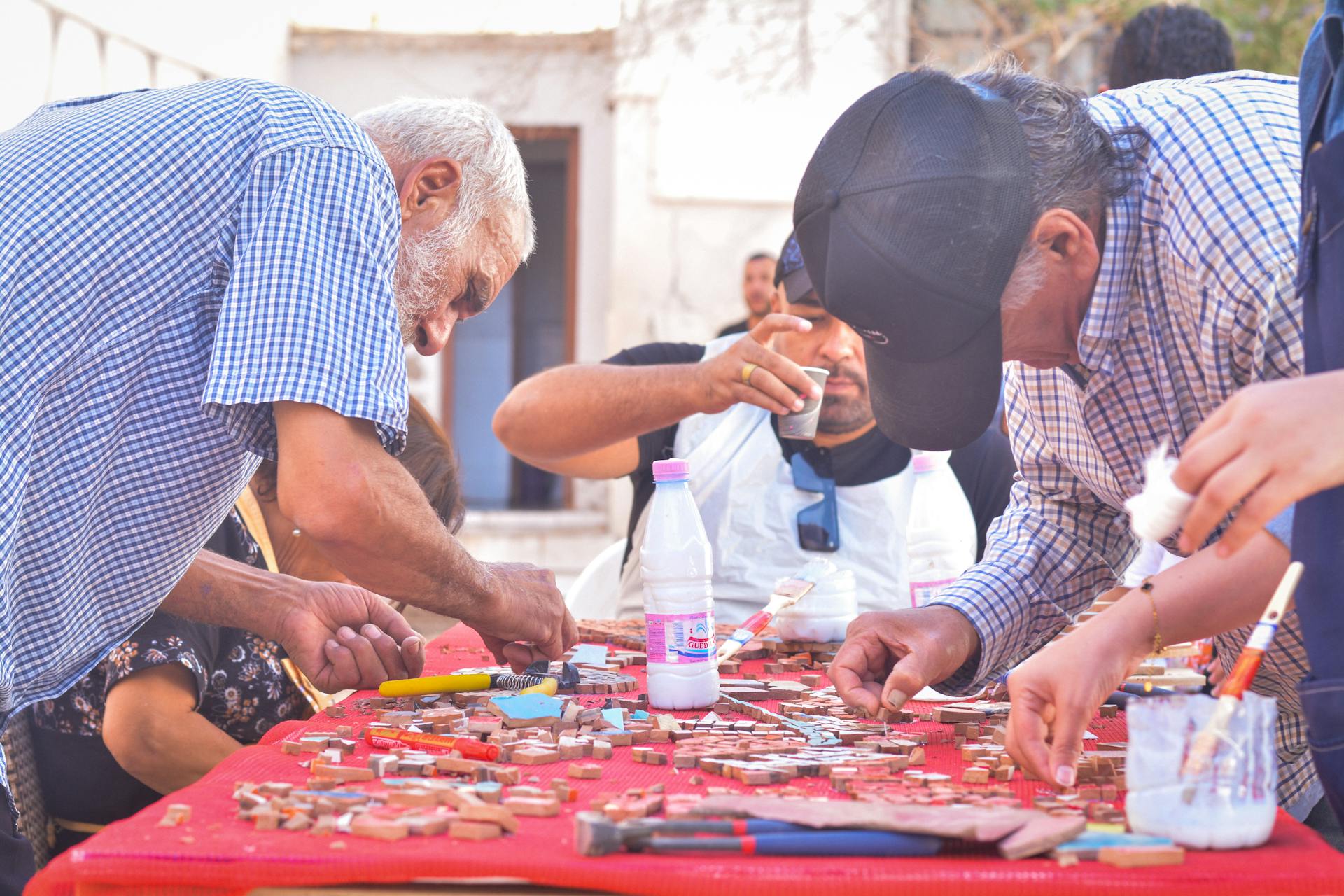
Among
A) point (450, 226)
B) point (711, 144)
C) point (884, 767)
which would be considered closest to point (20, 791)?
point (450, 226)

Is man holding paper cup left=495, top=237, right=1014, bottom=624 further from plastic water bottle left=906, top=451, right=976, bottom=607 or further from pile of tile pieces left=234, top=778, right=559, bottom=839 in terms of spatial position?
pile of tile pieces left=234, top=778, right=559, bottom=839

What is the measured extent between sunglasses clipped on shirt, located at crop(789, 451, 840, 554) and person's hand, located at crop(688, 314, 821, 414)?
0.43 meters

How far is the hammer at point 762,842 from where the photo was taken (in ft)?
3.65

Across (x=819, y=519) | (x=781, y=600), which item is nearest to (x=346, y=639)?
(x=781, y=600)

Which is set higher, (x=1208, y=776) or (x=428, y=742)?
(x=1208, y=776)

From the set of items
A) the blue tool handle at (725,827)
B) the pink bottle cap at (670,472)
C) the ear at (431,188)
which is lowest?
the blue tool handle at (725,827)

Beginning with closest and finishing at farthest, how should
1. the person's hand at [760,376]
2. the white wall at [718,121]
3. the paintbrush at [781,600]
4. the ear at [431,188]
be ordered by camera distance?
the ear at [431,188], the paintbrush at [781,600], the person's hand at [760,376], the white wall at [718,121]

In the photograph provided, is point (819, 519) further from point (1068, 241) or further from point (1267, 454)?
point (1267, 454)

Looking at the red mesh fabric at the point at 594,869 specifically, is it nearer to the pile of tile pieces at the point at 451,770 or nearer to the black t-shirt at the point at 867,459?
the pile of tile pieces at the point at 451,770

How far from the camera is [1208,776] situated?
1120mm

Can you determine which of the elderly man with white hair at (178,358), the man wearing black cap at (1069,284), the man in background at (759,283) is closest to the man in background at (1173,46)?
the man wearing black cap at (1069,284)

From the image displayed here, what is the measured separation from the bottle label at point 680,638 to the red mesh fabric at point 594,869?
704mm

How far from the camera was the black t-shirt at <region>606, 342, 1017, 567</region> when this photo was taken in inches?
130

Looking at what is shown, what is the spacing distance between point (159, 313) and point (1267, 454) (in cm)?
137
